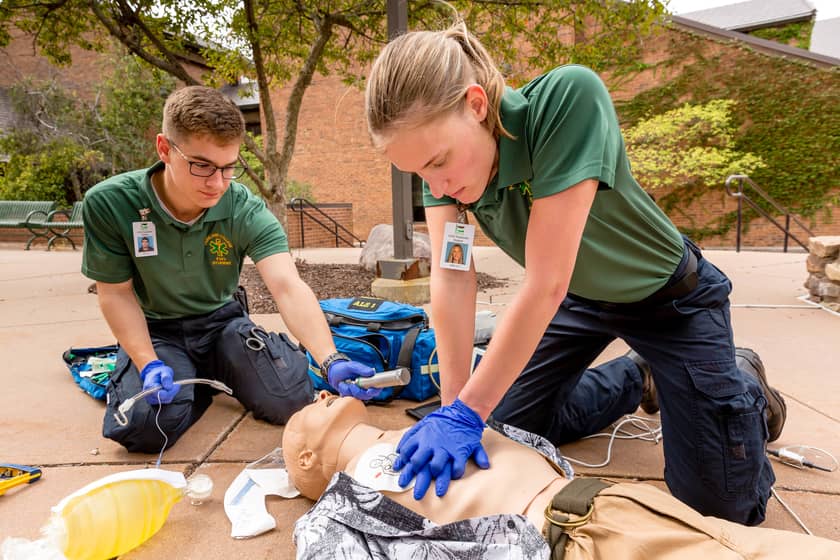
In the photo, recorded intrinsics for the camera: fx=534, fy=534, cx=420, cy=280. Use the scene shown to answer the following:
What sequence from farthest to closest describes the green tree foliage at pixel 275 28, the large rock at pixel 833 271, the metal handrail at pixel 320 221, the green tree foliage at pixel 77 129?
the green tree foliage at pixel 77 129 → the metal handrail at pixel 320 221 → the green tree foliage at pixel 275 28 → the large rock at pixel 833 271

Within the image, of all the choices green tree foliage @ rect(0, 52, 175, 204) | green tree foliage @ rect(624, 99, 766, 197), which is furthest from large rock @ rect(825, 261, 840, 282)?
green tree foliage @ rect(0, 52, 175, 204)

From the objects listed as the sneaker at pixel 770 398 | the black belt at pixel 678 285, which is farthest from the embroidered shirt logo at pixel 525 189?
the sneaker at pixel 770 398

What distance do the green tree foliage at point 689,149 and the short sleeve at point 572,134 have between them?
503 inches

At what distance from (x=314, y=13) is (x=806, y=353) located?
5243mm

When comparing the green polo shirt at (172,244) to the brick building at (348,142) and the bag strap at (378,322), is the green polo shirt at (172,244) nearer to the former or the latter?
the bag strap at (378,322)

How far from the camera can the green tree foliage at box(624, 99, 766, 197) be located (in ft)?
41.5

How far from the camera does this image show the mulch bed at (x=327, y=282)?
198 inches

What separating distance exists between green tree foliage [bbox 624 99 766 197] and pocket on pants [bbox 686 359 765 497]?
12.5m

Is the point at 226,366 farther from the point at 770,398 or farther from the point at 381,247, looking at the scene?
the point at 381,247

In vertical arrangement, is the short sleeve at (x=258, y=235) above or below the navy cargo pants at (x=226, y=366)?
above

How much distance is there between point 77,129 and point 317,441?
15712 millimetres

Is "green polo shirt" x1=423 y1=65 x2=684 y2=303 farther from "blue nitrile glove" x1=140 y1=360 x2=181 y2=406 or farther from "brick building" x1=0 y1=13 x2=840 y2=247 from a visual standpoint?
"brick building" x1=0 y1=13 x2=840 y2=247

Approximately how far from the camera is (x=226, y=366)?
7.99 feet

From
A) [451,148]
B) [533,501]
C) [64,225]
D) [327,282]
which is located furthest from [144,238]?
[64,225]
